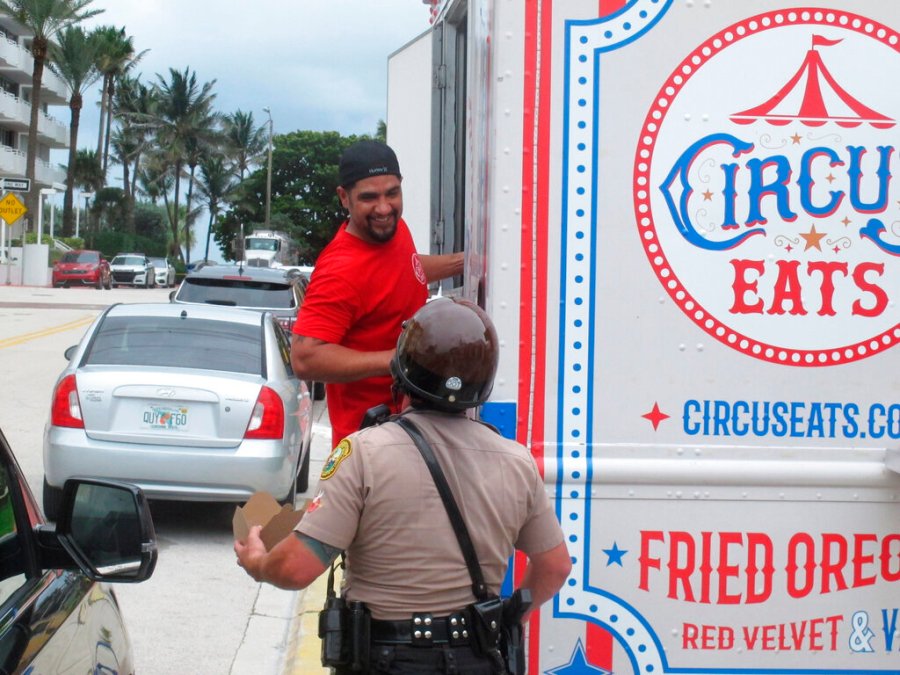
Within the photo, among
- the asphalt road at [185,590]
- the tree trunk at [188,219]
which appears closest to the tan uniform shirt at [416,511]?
the asphalt road at [185,590]

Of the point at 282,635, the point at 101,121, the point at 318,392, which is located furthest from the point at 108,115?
the point at 282,635

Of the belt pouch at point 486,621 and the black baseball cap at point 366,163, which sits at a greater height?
the black baseball cap at point 366,163

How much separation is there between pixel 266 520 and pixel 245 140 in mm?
90230

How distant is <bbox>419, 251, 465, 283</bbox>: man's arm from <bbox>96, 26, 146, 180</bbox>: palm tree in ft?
200

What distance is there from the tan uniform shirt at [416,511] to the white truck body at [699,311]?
452mm

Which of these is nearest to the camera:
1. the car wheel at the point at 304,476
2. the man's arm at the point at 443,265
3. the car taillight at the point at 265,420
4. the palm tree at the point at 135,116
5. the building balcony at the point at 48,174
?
the man's arm at the point at 443,265

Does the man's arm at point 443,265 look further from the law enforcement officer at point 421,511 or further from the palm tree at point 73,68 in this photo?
the palm tree at point 73,68

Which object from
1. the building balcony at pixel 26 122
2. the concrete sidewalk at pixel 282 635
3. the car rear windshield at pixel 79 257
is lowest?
the concrete sidewalk at pixel 282 635

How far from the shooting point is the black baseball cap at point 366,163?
347 cm

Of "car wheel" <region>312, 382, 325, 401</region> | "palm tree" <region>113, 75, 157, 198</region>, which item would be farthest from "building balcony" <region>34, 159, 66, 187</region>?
"car wheel" <region>312, 382, 325, 401</region>

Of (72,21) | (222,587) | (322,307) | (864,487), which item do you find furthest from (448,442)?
(72,21)

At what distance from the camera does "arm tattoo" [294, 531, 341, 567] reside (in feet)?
8.11

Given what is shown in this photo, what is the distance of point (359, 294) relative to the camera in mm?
3457

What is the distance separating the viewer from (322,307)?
Result: 3410 mm
